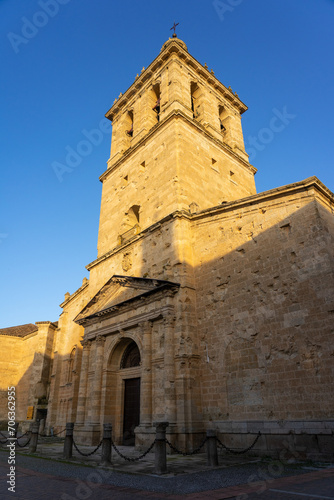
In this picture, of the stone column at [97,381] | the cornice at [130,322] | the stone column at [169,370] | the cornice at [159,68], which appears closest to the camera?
the stone column at [169,370]

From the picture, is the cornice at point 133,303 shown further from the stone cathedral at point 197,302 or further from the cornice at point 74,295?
the cornice at point 74,295

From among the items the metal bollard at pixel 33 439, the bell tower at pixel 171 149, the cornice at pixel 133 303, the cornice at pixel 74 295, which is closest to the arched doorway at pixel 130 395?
the cornice at pixel 133 303

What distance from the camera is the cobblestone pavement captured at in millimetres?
5055

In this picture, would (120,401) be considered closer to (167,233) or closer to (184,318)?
(184,318)

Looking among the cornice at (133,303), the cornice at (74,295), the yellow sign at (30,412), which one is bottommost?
the yellow sign at (30,412)

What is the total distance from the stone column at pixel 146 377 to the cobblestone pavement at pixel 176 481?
280 centimetres

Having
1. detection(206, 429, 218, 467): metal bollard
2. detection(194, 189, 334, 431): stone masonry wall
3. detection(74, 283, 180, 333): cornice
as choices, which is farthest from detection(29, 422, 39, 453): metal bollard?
detection(206, 429, 218, 467): metal bollard

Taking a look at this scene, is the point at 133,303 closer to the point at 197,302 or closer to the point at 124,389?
the point at 197,302

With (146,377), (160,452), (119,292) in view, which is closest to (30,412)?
(119,292)

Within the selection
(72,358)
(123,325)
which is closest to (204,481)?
(123,325)

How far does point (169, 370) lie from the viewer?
36.5ft

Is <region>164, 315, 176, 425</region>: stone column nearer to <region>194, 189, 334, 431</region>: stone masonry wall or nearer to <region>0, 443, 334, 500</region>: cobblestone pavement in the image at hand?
<region>194, 189, 334, 431</region>: stone masonry wall

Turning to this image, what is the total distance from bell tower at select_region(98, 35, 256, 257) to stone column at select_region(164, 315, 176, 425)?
5114 mm

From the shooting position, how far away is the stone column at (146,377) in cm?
1151
